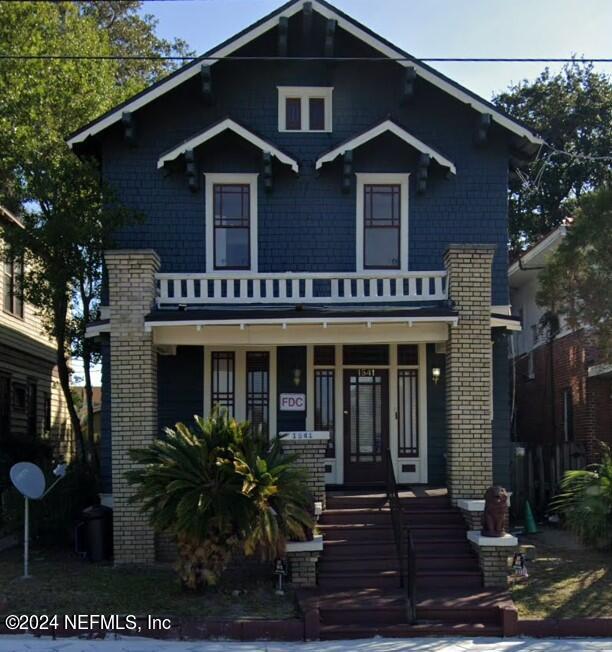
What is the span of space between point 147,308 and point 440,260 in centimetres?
564

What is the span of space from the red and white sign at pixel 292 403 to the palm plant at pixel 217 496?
427cm

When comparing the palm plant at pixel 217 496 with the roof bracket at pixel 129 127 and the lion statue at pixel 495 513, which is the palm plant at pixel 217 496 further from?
the roof bracket at pixel 129 127

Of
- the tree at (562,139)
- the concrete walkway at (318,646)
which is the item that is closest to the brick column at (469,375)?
the concrete walkway at (318,646)

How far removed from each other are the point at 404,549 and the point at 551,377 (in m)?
10.8

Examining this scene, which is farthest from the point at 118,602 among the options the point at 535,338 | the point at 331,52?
the point at 535,338

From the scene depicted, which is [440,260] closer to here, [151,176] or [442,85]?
[442,85]

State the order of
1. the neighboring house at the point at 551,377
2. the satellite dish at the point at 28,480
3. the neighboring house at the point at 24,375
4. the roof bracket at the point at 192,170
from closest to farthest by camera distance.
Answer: the satellite dish at the point at 28,480 → the roof bracket at the point at 192,170 → the neighboring house at the point at 551,377 → the neighboring house at the point at 24,375

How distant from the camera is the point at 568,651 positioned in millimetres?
9570

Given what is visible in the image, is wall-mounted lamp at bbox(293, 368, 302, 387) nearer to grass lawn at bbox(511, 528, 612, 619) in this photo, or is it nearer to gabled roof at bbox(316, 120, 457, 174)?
gabled roof at bbox(316, 120, 457, 174)

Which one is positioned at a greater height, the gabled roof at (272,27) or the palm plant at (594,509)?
the gabled roof at (272,27)

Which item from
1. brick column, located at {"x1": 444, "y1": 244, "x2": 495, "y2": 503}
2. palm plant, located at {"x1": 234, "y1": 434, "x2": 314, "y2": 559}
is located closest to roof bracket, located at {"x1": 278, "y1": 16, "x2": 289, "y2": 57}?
brick column, located at {"x1": 444, "y1": 244, "x2": 495, "y2": 503}

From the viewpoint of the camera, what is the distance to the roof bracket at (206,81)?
51.1 feet

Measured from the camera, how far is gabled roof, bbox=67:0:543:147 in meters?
15.5

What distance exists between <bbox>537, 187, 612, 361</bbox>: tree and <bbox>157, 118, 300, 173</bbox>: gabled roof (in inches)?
199
